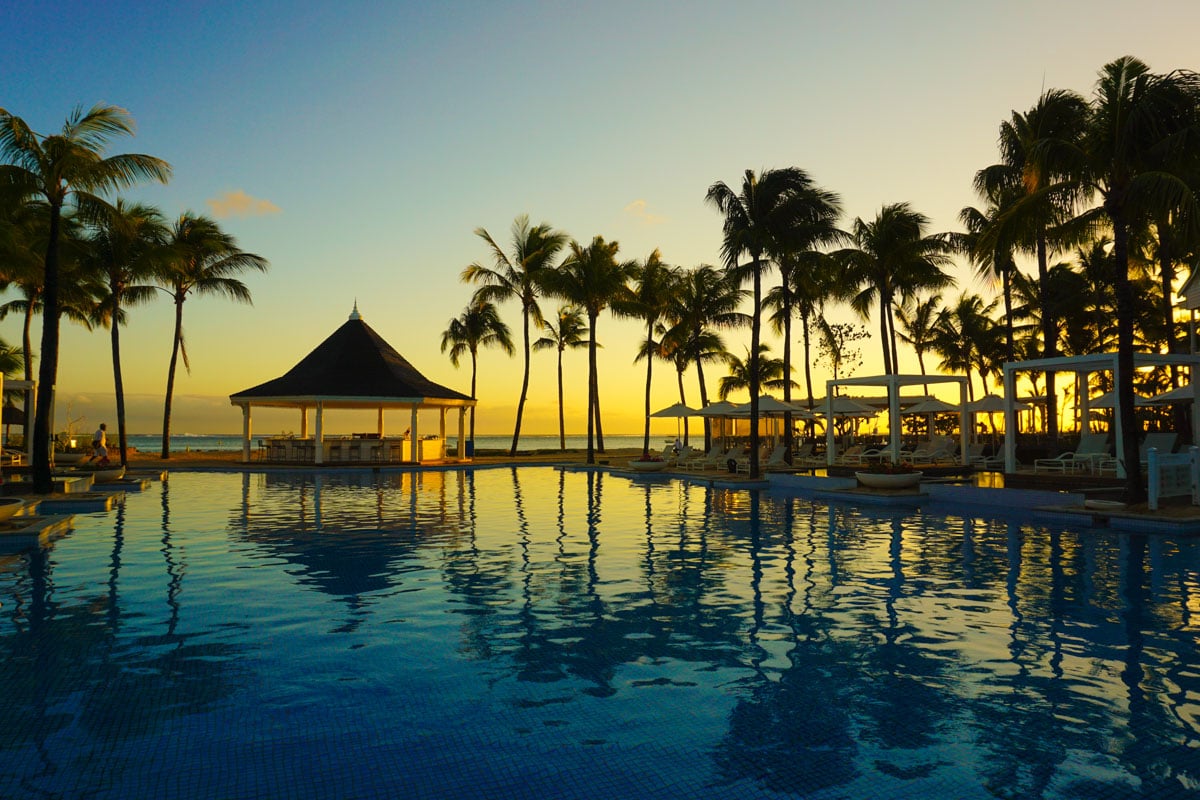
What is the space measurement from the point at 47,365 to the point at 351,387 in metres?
15.9

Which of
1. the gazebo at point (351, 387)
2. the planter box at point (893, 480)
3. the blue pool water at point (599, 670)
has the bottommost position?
the blue pool water at point (599, 670)

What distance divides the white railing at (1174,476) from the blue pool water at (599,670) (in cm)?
255

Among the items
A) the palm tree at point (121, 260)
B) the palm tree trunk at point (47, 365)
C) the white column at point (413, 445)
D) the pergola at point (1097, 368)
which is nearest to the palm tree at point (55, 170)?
the palm tree trunk at point (47, 365)

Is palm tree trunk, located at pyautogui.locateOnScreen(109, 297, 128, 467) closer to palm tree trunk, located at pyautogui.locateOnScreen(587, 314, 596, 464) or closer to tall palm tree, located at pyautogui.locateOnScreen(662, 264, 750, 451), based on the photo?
palm tree trunk, located at pyautogui.locateOnScreen(587, 314, 596, 464)

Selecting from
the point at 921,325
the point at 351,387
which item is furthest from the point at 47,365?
the point at 921,325

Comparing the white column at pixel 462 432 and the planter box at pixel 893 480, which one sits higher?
the white column at pixel 462 432

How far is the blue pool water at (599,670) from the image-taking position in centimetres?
390

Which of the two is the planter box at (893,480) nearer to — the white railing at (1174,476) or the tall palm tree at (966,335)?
the white railing at (1174,476)

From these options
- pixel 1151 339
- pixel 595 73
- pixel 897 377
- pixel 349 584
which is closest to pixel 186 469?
pixel 595 73

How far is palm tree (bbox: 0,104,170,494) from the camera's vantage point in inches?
603

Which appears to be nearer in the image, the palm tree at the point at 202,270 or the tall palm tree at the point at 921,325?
the palm tree at the point at 202,270

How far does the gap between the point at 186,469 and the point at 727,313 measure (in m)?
24.7

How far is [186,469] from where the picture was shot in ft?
94.1

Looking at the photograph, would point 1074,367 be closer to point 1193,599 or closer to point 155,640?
point 1193,599
